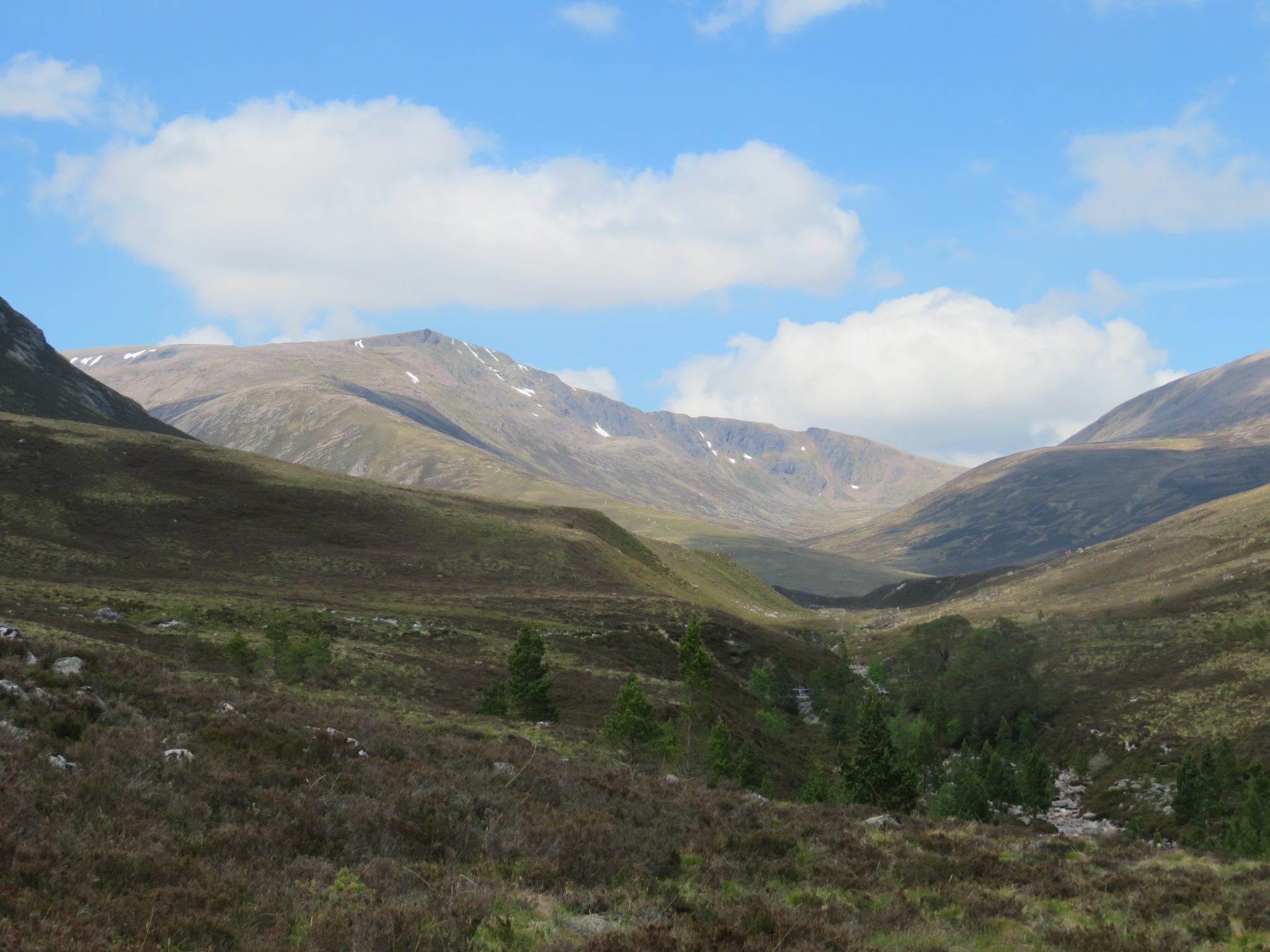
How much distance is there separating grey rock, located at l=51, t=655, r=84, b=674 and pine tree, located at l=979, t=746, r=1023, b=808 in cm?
5997

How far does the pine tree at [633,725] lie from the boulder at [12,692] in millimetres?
25967

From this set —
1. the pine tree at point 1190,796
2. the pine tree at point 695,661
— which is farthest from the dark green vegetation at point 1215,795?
the pine tree at point 695,661

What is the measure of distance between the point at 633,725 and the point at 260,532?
84.9 metres

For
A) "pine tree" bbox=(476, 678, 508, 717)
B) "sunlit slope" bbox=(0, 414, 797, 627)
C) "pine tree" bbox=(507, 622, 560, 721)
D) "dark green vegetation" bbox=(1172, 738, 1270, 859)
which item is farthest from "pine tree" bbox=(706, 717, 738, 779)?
"sunlit slope" bbox=(0, 414, 797, 627)

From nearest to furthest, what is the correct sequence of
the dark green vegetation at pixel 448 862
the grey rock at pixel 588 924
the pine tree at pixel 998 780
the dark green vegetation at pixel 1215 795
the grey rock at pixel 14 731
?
the dark green vegetation at pixel 448 862 < the grey rock at pixel 588 924 < the grey rock at pixel 14 731 < the dark green vegetation at pixel 1215 795 < the pine tree at pixel 998 780

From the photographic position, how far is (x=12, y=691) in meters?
15.9

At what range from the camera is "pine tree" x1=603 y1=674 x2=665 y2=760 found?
39062mm

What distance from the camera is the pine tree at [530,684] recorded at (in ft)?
152

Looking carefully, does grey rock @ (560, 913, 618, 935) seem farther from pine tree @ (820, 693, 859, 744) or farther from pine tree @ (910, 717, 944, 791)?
pine tree @ (820, 693, 859, 744)

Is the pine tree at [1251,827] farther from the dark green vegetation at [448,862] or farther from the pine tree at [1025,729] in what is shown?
the pine tree at [1025,729]

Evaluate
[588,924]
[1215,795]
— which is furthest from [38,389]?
[1215,795]

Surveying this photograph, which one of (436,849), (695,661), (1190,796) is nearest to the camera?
(436,849)

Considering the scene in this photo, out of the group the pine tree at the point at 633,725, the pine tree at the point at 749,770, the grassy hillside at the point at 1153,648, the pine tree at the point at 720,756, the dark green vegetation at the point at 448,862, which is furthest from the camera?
the grassy hillside at the point at 1153,648

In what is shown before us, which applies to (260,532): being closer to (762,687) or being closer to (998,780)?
(762,687)
